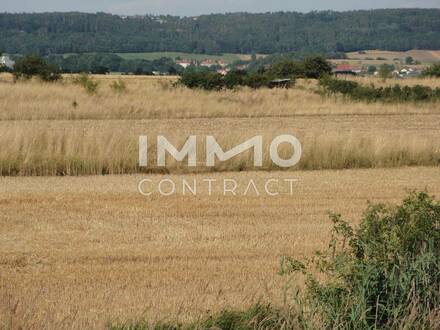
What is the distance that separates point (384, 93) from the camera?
41.1m

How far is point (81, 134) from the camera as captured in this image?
1923 centimetres

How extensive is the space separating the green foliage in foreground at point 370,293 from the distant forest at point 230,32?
111 m

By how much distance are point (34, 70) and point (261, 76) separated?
11.8 meters

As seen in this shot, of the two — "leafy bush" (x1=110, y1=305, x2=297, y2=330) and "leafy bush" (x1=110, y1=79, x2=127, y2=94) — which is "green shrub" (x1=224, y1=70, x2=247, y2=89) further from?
"leafy bush" (x1=110, y1=305, x2=297, y2=330)

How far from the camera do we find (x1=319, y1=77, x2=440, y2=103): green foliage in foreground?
40.3m

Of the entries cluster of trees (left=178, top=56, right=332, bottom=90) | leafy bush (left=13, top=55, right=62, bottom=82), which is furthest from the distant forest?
leafy bush (left=13, top=55, right=62, bottom=82)

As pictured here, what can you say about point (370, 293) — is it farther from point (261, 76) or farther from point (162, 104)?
point (261, 76)

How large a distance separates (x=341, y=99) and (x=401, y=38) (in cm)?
10324

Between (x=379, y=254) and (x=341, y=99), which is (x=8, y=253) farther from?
(x=341, y=99)

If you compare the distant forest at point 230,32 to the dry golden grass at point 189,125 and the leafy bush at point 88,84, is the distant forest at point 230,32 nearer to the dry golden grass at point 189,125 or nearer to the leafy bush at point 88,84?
the leafy bush at point 88,84

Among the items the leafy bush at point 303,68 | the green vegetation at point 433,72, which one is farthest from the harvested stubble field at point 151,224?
the green vegetation at point 433,72

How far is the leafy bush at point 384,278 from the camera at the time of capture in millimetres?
7258

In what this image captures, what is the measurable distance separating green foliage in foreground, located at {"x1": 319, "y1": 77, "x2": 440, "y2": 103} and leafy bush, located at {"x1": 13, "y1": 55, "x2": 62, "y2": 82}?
45.5 feet

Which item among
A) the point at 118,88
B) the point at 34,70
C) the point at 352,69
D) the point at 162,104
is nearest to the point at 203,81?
the point at 118,88
